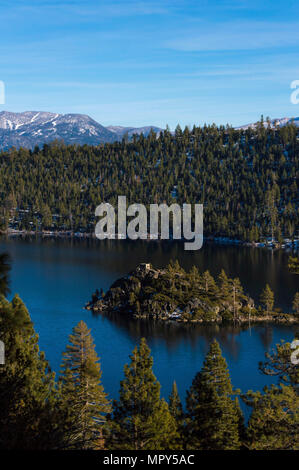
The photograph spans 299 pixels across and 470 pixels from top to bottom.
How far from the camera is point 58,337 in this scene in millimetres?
76875

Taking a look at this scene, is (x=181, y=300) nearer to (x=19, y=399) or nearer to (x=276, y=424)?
(x=276, y=424)

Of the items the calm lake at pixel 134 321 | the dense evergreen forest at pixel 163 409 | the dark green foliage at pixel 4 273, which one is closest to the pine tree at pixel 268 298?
the calm lake at pixel 134 321

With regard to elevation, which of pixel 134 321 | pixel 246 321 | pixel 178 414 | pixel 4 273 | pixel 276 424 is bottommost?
pixel 134 321

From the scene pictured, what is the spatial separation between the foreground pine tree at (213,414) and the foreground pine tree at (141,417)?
1735 millimetres

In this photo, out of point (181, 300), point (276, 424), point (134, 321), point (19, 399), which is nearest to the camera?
point (19, 399)

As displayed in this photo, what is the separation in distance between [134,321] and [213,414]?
55.4 metres

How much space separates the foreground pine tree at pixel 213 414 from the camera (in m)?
32.3

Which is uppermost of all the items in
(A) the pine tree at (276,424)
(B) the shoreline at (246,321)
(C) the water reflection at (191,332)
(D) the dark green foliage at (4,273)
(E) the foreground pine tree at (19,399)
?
(D) the dark green foliage at (4,273)

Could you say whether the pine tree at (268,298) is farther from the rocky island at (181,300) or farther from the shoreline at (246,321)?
the shoreline at (246,321)

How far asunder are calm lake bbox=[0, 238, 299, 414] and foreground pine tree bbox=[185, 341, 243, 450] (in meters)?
20.4

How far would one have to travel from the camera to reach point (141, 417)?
33.0 meters

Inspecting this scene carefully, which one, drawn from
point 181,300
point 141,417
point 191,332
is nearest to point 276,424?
point 141,417
